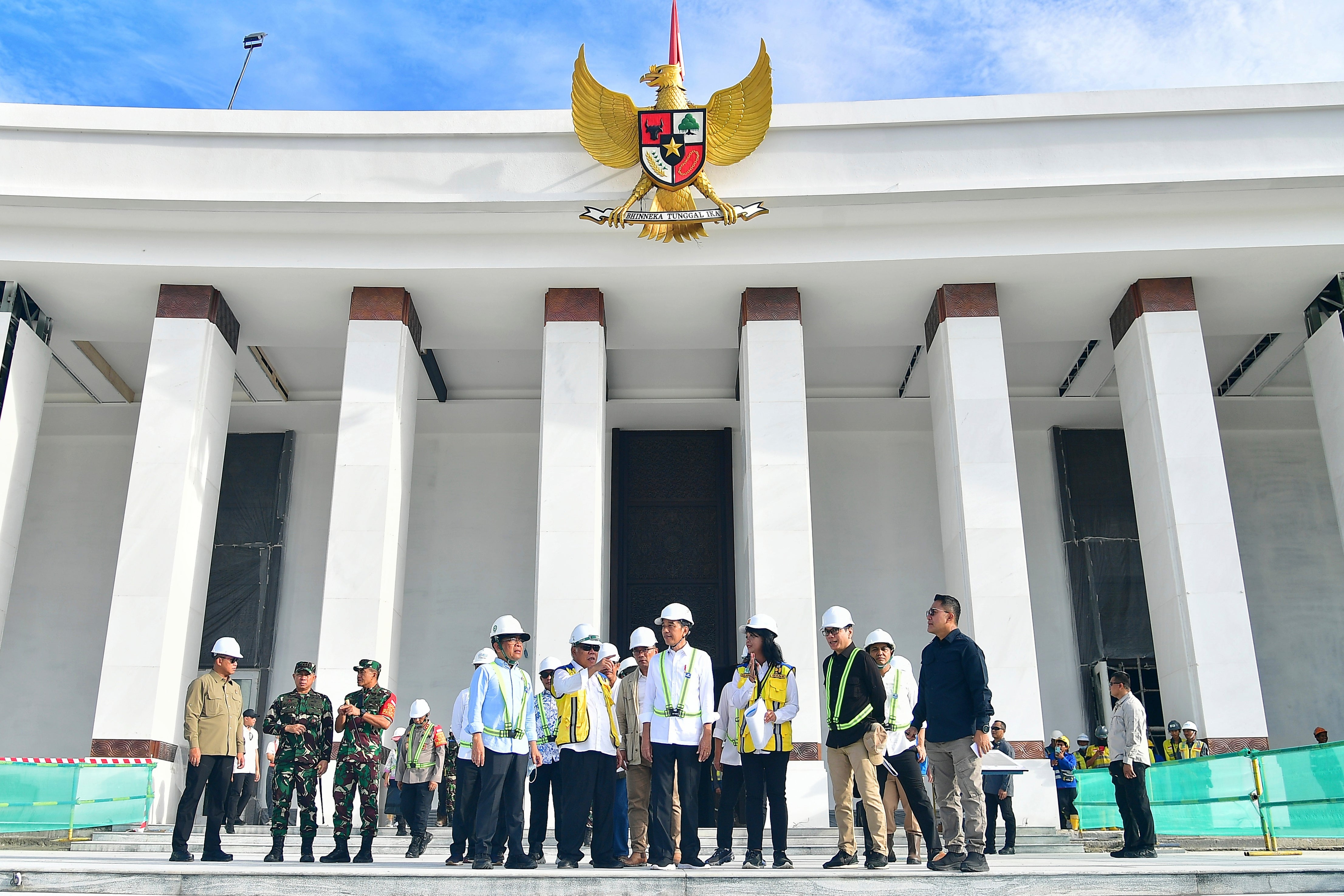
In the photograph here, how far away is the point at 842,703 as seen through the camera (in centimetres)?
679

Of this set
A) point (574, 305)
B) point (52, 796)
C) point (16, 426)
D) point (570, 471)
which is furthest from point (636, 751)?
point (16, 426)

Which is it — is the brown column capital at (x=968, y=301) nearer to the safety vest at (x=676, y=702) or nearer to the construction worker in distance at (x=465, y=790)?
the safety vest at (x=676, y=702)

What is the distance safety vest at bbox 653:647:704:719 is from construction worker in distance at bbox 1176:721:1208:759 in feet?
25.8

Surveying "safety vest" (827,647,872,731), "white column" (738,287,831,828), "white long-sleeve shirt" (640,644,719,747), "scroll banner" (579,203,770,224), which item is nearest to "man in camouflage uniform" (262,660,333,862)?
"white long-sleeve shirt" (640,644,719,747)

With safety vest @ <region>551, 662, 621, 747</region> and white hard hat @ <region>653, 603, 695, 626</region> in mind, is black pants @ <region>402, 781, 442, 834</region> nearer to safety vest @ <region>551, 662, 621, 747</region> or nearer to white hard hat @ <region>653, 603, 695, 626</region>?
safety vest @ <region>551, 662, 621, 747</region>

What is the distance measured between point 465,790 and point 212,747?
1841mm

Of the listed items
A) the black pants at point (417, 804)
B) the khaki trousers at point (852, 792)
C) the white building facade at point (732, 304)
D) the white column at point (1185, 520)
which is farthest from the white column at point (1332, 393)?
the black pants at point (417, 804)

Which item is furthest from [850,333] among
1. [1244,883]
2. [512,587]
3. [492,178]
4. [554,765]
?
[1244,883]

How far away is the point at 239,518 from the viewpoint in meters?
18.9

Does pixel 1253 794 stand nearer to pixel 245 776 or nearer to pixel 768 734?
pixel 768 734

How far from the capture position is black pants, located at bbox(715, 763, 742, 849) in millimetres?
7367

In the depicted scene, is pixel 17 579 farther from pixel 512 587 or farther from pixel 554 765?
pixel 554 765

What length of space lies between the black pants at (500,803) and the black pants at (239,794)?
6.21m

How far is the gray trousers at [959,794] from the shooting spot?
6.25 meters
